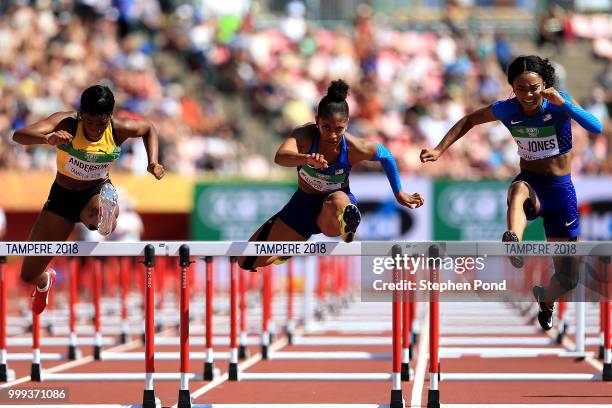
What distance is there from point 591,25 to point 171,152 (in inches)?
338

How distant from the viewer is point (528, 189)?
9164mm

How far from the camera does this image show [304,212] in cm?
959

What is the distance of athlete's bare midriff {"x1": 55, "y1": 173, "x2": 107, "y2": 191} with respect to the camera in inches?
382

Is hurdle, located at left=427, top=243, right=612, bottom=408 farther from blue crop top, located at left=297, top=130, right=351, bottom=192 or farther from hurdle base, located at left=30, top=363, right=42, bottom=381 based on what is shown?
hurdle base, located at left=30, top=363, right=42, bottom=381

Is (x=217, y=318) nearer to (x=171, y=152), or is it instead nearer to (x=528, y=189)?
(x=171, y=152)

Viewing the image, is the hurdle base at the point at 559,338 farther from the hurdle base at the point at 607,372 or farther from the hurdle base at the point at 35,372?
the hurdle base at the point at 35,372

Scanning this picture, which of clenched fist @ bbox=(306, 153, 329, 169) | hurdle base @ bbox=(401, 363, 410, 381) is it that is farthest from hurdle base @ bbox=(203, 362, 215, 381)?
clenched fist @ bbox=(306, 153, 329, 169)

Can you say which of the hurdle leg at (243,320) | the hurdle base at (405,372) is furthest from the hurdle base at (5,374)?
the hurdle base at (405,372)

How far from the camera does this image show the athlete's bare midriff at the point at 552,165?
30.2ft

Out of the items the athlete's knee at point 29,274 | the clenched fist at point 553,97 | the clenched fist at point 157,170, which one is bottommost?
the athlete's knee at point 29,274

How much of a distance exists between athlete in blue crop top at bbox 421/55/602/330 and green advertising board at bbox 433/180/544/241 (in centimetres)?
1058

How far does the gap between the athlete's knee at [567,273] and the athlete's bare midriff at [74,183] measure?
3592mm

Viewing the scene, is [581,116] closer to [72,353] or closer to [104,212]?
[104,212]

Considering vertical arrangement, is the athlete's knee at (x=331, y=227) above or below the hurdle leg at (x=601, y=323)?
above
